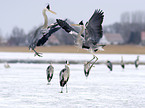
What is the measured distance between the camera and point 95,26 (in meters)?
7.64

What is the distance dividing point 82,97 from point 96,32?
6.18ft

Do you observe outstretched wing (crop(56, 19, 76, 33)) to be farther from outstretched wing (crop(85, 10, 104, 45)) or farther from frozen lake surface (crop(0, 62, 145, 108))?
frozen lake surface (crop(0, 62, 145, 108))

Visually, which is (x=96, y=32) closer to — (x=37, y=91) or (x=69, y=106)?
(x=69, y=106)

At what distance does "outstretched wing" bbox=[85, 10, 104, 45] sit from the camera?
7613mm

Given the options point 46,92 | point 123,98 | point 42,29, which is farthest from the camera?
point 46,92

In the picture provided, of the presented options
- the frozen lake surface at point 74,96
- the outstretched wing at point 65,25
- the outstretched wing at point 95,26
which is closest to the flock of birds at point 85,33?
the outstretched wing at point 95,26

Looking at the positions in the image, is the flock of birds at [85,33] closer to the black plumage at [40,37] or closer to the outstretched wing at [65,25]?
the black plumage at [40,37]

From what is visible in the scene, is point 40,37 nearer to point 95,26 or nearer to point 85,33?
point 85,33

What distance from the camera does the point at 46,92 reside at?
9.44 m

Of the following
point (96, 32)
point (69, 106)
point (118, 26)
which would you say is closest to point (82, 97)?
point (69, 106)

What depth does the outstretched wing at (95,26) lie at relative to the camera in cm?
761

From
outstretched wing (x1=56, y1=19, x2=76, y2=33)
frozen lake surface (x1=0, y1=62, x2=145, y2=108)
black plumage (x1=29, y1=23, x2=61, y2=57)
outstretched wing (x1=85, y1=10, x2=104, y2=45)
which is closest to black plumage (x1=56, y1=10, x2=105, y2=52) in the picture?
outstretched wing (x1=85, y1=10, x2=104, y2=45)

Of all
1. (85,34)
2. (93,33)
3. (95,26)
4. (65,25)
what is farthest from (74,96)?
(65,25)

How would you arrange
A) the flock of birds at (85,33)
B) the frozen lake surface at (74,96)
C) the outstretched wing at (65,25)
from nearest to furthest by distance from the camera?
the outstretched wing at (65,25), the frozen lake surface at (74,96), the flock of birds at (85,33)
